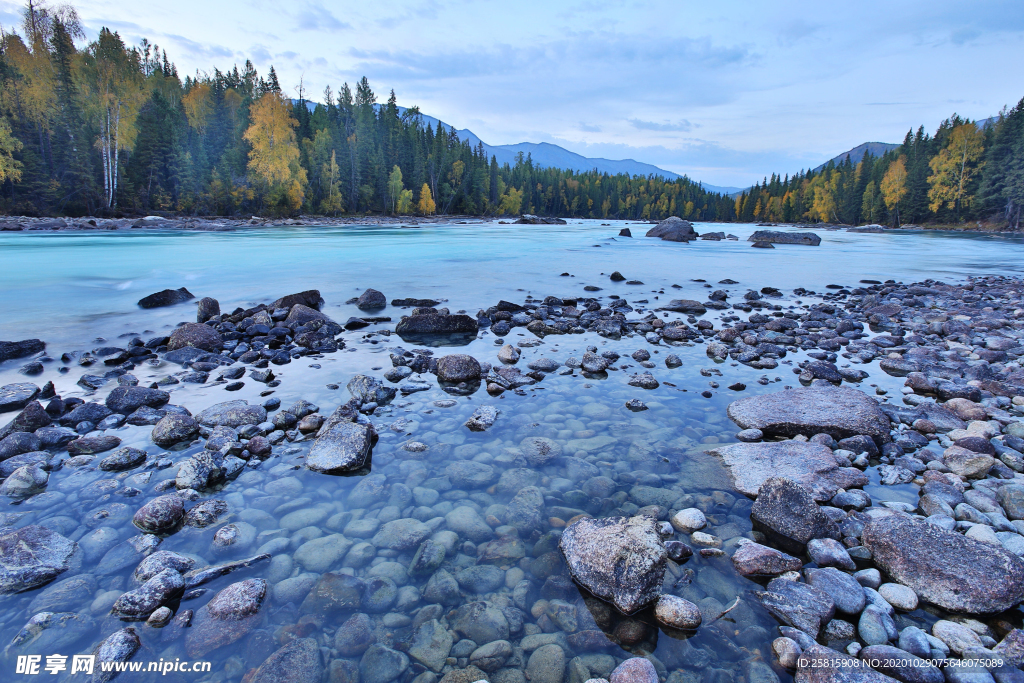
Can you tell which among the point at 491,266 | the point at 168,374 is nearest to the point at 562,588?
the point at 168,374

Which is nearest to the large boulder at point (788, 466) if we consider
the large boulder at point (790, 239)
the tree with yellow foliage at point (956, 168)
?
the large boulder at point (790, 239)

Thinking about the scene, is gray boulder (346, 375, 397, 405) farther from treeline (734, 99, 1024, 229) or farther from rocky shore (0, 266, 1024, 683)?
treeline (734, 99, 1024, 229)

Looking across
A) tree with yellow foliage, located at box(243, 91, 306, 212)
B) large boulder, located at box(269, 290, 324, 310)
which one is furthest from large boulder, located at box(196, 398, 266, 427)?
tree with yellow foliage, located at box(243, 91, 306, 212)

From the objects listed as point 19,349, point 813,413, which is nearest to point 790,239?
point 813,413

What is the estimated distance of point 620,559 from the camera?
2.86m

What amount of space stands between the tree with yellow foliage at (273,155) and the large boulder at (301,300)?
5202 cm

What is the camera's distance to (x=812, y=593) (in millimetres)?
2766

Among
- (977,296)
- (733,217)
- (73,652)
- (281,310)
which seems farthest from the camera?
(733,217)

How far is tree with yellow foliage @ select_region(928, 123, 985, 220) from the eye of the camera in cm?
7262

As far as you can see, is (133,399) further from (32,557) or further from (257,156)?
(257,156)

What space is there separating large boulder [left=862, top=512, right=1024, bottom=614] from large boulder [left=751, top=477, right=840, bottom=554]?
0.95 ft

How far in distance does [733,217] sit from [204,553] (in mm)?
170712

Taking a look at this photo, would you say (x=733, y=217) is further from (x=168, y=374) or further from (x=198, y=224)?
(x=168, y=374)

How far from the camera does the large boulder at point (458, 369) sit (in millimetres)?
6328
